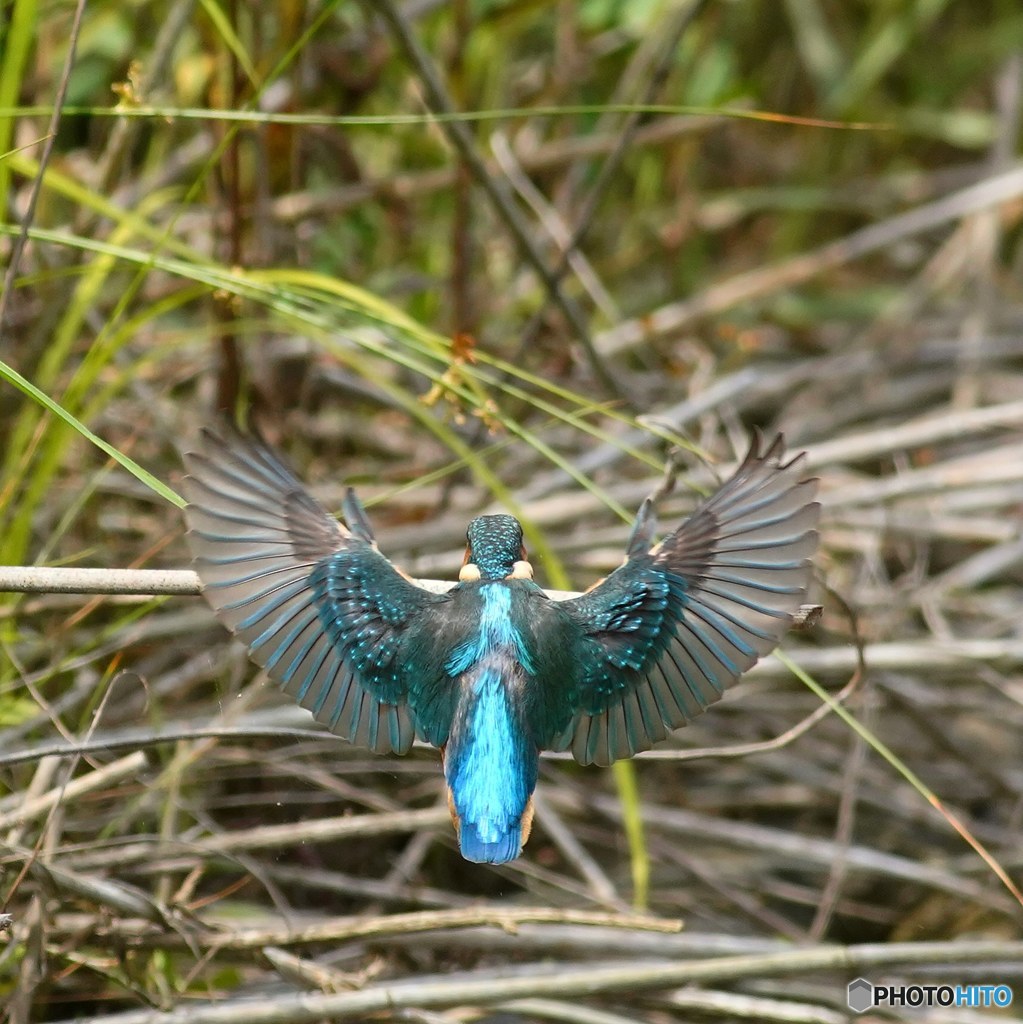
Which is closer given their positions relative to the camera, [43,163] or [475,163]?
[43,163]

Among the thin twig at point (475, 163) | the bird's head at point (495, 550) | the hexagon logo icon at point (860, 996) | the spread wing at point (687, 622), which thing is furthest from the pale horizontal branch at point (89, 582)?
the hexagon logo icon at point (860, 996)

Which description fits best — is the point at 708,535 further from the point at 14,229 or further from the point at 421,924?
the point at 14,229

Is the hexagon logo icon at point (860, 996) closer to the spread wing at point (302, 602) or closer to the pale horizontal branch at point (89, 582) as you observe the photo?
the spread wing at point (302, 602)

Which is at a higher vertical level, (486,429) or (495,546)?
(486,429)

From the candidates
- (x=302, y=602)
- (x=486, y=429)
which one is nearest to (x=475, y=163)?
(x=486, y=429)

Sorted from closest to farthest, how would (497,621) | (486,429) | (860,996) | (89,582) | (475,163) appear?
(89,582) < (497,621) < (860,996) < (475,163) < (486,429)

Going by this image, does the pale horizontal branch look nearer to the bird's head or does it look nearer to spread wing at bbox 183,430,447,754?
spread wing at bbox 183,430,447,754

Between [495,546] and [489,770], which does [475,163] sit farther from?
[489,770]
